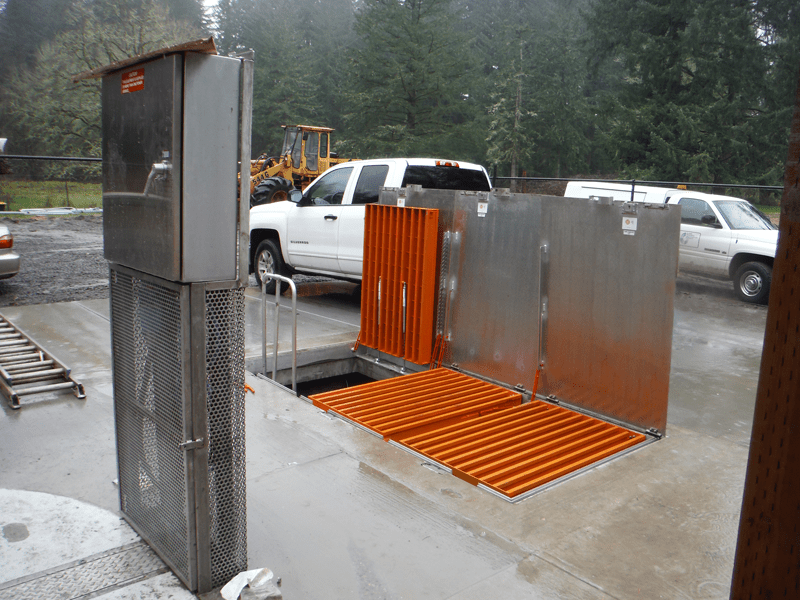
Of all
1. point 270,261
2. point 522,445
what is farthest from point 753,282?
point 522,445

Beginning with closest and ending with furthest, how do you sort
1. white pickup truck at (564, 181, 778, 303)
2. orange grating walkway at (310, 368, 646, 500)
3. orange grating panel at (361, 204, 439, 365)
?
orange grating walkway at (310, 368, 646, 500)
orange grating panel at (361, 204, 439, 365)
white pickup truck at (564, 181, 778, 303)

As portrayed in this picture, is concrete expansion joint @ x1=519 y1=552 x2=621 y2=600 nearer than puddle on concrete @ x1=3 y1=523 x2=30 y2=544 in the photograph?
Yes

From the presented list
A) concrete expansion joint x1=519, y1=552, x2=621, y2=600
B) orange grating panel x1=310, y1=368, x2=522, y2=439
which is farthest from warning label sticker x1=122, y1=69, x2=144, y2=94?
orange grating panel x1=310, y1=368, x2=522, y2=439

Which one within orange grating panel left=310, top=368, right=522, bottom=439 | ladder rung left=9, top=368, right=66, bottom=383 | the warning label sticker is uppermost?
the warning label sticker

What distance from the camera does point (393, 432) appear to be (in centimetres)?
536

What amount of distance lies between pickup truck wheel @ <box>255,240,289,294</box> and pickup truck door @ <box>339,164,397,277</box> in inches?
60.2

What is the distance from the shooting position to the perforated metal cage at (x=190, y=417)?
9.24 feet

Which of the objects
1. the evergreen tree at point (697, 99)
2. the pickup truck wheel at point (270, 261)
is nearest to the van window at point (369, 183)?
the pickup truck wheel at point (270, 261)

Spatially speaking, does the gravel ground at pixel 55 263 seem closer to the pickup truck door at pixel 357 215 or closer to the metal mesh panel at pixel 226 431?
the pickup truck door at pixel 357 215

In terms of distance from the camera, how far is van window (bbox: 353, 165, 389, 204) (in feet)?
31.0

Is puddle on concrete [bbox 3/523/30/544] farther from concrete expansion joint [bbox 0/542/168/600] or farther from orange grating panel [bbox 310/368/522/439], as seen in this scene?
orange grating panel [bbox 310/368/522/439]

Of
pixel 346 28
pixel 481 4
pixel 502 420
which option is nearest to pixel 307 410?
pixel 502 420

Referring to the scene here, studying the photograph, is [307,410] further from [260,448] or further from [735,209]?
[735,209]

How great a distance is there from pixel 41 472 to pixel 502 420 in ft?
11.7
